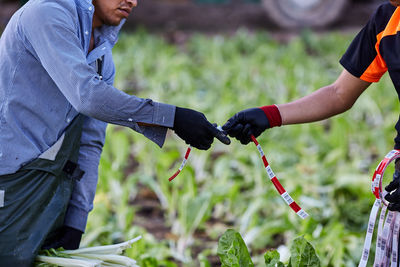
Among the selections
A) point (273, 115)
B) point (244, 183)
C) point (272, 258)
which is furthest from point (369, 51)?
point (244, 183)

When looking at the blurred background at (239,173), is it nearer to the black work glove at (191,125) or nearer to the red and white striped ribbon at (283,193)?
the red and white striped ribbon at (283,193)

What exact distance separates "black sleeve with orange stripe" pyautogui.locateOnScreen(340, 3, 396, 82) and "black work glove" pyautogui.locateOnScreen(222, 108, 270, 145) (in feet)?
1.38

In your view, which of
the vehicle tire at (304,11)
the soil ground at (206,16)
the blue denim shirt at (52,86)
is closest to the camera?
the blue denim shirt at (52,86)

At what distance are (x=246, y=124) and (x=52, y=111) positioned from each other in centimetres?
80

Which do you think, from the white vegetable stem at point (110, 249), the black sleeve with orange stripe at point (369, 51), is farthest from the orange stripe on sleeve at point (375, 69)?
the white vegetable stem at point (110, 249)

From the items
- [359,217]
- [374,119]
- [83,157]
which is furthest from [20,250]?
[374,119]

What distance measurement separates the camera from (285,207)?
4.11 meters

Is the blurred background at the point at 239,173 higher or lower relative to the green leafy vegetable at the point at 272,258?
higher

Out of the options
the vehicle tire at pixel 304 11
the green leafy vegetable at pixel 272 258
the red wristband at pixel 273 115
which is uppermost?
the vehicle tire at pixel 304 11

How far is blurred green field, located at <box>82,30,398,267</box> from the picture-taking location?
3727mm

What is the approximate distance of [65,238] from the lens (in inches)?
101

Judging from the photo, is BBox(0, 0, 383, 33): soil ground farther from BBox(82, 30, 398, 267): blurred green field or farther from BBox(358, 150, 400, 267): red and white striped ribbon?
BBox(358, 150, 400, 267): red and white striped ribbon

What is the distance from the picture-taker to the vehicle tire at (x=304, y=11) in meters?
14.5

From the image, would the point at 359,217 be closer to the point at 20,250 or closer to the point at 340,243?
the point at 340,243
